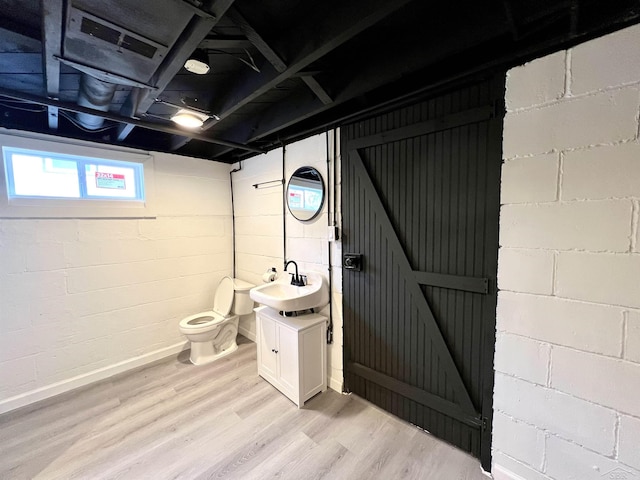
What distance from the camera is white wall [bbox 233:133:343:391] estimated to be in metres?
2.18

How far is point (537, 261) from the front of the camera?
1.23 m

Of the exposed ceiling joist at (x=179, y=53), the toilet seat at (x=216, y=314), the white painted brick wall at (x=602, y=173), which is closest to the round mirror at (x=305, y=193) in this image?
the exposed ceiling joist at (x=179, y=53)

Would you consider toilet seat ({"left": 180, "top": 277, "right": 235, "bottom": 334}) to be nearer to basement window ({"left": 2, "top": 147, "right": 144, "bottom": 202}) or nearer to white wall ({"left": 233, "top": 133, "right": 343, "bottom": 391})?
white wall ({"left": 233, "top": 133, "right": 343, "bottom": 391})

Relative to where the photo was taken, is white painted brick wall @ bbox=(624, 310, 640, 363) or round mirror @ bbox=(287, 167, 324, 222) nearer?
white painted brick wall @ bbox=(624, 310, 640, 363)

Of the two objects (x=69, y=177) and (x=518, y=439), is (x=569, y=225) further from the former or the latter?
(x=69, y=177)

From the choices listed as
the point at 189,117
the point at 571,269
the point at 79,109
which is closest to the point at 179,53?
the point at 189,117

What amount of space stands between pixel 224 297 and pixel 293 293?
115 cm

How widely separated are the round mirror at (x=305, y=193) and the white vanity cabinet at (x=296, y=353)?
93 cm

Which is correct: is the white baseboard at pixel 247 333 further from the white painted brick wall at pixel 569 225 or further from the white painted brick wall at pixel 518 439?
the white painted brick wall at pixel 569 225

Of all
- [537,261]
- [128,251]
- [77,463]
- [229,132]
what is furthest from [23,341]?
[537,261]

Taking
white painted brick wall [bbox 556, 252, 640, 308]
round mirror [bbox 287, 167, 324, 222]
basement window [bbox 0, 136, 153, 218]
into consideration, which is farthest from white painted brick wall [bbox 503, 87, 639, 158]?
basement window [bbox 0, 136, 153, 218]

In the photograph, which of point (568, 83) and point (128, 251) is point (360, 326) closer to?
point (568, 83)

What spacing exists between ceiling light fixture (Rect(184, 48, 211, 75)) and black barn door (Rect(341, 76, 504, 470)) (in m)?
1.05

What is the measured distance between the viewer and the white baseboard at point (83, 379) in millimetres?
2021
